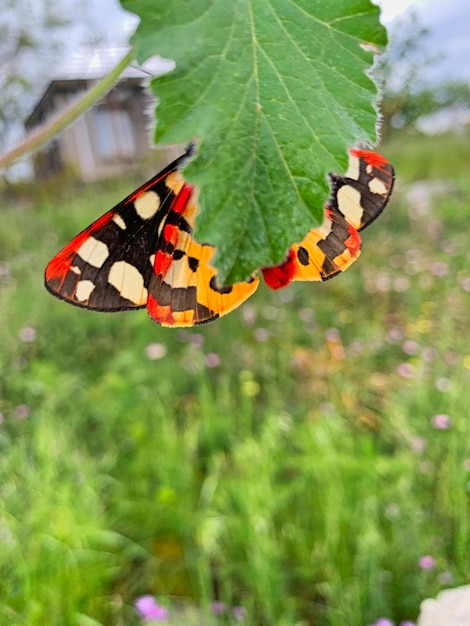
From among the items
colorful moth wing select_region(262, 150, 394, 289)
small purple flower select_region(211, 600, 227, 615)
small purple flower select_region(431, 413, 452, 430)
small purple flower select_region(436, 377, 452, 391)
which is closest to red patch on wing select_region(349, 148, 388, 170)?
colorful moth wing select_region(262, 150, 394, 289)

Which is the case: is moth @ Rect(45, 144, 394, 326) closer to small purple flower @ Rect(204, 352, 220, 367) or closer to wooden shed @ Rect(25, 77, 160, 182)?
small purple flower @ Rect(204, 352, 220, 367)

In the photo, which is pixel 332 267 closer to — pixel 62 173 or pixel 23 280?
pixel 23 280

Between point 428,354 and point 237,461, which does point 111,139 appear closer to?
point 428,354

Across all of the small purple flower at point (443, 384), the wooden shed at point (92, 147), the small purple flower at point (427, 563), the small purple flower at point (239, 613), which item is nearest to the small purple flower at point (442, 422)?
the small purple flower at point (443, 384)

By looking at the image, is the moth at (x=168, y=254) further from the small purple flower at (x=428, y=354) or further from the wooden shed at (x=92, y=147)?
the wooden shed at (x=92, y=147)

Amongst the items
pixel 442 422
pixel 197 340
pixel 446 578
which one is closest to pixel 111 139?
pixel 197 340

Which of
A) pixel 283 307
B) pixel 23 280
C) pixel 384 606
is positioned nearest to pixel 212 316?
pixel 384 606
